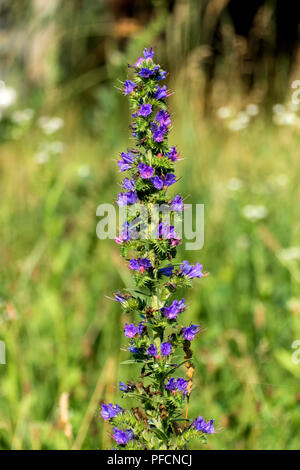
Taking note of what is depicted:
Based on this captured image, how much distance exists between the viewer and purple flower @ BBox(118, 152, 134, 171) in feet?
3.69

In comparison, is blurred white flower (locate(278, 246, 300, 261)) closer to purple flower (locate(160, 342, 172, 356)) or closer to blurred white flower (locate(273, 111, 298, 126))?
blurred white flower (locate(273, 111, 298, 126))

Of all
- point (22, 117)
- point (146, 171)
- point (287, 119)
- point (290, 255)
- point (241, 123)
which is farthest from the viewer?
point (241, 123)

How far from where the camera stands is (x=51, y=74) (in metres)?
3.30

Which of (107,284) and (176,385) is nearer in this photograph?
(176,385)

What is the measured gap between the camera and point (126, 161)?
1.14 meters

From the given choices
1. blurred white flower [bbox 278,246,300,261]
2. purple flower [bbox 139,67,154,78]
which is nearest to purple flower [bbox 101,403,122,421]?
purple flower [bbox 139,67,154,78]

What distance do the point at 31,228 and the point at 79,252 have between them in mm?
422

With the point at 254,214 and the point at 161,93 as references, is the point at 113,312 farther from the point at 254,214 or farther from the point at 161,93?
the point at 161,93

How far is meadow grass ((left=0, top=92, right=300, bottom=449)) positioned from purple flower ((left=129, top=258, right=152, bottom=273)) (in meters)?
0.60

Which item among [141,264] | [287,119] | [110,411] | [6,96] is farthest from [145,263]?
[287,119]

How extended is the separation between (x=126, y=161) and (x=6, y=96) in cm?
231

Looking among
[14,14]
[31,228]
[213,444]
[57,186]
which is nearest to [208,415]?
[213,444]

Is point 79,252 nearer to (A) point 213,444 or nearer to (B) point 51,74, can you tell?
(B) point 51,74

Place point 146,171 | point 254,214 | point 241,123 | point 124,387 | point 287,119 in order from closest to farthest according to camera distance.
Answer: point 146,171 → point 124,387 → point 254,214 → point 287,119 → point 241,123
